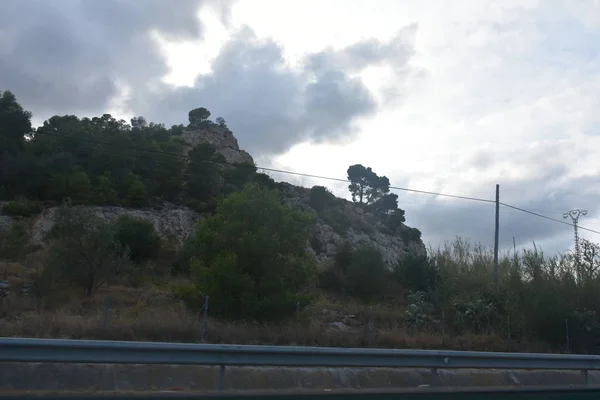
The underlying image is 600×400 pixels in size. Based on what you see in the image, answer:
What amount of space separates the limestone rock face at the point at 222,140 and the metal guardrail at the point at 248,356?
247ft

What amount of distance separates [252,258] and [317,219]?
131ft

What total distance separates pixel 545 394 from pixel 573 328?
929 inches

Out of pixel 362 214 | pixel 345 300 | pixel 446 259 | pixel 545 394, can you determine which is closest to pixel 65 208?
pixel 345 300

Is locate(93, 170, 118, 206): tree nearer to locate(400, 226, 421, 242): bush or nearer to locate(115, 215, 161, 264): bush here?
locate(115, 215, 161, 264): bush

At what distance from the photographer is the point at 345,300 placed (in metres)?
45.5

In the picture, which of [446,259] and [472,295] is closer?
[472,295]

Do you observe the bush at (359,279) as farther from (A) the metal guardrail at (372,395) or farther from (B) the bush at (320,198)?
(A) the metal guardrail at (372,395)

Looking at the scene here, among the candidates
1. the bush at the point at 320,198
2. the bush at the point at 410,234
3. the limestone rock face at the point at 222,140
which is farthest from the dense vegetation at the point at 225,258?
the limestone rock face at the point at 222,140

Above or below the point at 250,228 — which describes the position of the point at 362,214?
above

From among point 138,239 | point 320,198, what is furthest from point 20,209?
point 320,198

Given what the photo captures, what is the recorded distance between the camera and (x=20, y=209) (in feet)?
165

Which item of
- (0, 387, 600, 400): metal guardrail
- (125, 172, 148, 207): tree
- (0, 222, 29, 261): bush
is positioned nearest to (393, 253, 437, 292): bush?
(125, 172, 148, 207): tree

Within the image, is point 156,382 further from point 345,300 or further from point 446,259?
point 446,259

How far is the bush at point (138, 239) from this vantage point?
44.5 m
